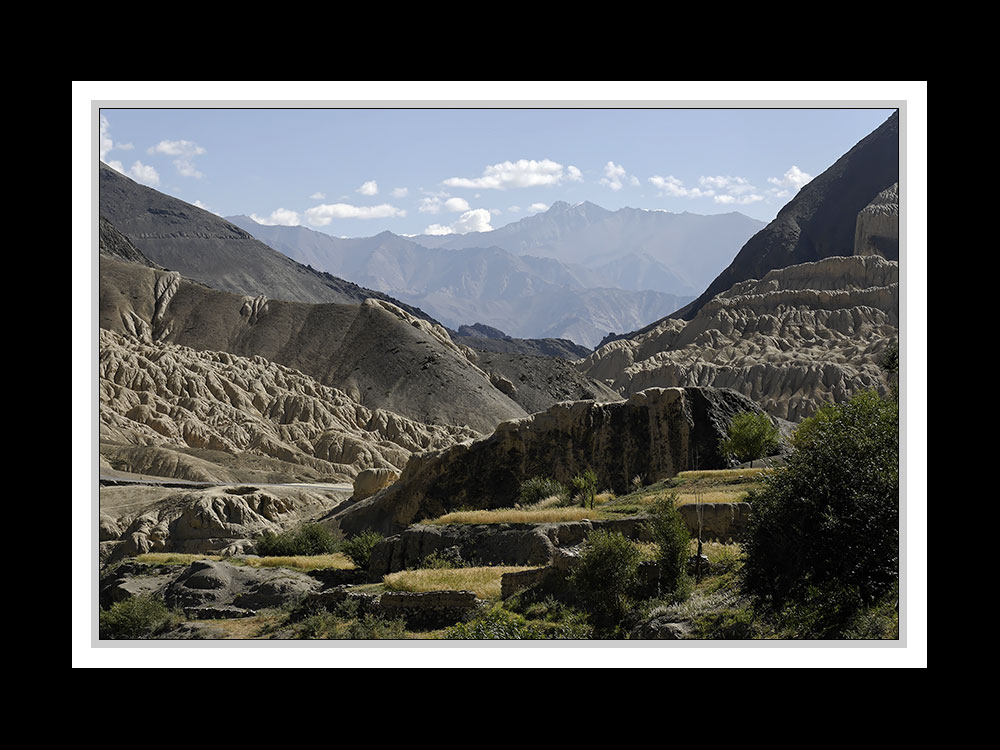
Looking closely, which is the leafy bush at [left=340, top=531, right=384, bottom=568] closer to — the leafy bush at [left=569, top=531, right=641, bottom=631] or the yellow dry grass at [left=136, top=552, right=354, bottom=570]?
the yellow dry grass at [left=136, top=552, right=354, bottom=570]

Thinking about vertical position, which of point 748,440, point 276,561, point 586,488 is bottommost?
point 276,561

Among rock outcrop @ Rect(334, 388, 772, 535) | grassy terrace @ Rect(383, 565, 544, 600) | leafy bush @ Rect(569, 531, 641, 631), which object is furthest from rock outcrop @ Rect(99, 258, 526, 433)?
leafy bush @ Rect(569, 531, 641, 631)

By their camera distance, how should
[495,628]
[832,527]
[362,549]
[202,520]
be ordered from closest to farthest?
[832,527] → [495,628] → [362,549] → [202,520]

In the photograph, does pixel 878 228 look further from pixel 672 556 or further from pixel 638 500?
pixel 672 556

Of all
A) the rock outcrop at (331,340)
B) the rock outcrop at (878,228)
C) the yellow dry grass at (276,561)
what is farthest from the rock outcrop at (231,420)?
the rock outcrop at (878,228)

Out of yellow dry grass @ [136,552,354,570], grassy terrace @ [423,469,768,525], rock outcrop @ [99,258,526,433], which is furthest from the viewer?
rock outcrop @ [99,258,526,433]

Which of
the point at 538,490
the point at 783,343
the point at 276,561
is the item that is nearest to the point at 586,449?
the point at 538,490
